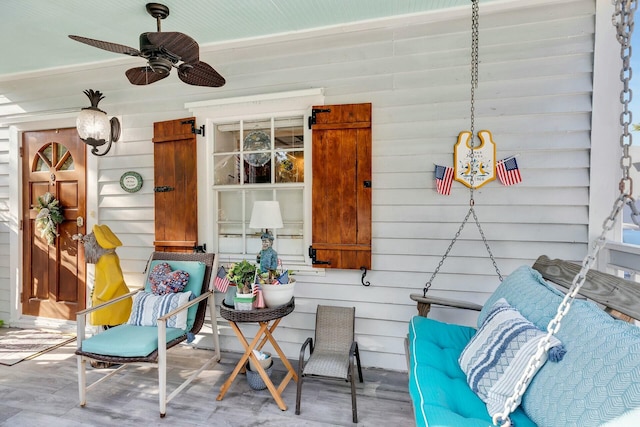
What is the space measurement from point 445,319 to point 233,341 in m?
1.95

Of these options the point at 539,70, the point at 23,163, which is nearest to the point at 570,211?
the point at 539,70

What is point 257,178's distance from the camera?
3.09 meters

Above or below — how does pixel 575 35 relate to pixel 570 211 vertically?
above

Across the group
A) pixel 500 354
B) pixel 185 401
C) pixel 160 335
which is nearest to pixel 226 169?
pixel 160 335

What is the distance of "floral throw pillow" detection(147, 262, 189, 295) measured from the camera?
2691 millimetres

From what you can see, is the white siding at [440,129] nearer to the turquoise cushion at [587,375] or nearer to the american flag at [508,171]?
the american flag at [508,171]

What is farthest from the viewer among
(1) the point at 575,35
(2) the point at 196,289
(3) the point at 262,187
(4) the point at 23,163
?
(4) the point at 23,163

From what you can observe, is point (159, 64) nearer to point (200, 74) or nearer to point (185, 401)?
point (200, 74)

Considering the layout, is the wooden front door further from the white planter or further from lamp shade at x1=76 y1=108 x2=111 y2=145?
the white planter

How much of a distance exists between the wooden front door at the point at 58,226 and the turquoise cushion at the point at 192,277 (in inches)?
55.2

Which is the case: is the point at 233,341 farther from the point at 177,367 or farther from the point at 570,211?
the point at 570,211

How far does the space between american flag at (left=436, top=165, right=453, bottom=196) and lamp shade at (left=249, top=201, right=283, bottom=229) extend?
1299 millimetres

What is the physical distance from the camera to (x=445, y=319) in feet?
8.70

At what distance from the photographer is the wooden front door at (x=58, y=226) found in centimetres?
358
